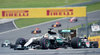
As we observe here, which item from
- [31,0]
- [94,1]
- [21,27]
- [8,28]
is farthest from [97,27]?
[31,0]

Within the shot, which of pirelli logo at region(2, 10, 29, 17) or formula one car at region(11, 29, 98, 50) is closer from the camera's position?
formula one car at region(11, 29, 98, 50)

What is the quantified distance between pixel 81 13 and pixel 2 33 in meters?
8.26

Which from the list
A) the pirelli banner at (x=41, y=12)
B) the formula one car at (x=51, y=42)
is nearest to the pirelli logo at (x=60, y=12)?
the pirelli banner at (x=41, y=12)

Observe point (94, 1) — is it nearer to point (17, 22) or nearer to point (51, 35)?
point (17, 22)

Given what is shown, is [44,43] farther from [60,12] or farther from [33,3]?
[33,3]

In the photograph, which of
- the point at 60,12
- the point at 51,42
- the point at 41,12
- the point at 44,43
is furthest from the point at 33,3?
the point at 44,43

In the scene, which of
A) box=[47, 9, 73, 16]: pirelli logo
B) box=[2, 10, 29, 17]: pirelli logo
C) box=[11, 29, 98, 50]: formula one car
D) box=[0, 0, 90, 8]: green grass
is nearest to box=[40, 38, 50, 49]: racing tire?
box=[11, 29, 98, 50]: formula one car

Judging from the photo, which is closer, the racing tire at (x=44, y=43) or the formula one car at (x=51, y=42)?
the racing tire at (x=44, y=43)

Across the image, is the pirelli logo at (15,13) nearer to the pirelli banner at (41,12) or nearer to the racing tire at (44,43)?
the pirelli banner at (41,12)

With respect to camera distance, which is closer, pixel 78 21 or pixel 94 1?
pixel 78 21

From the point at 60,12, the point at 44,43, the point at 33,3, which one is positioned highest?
the point at 33,3

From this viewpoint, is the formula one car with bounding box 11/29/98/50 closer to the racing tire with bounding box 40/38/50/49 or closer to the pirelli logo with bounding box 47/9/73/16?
the racing tire with bounding box 40/38/50/49

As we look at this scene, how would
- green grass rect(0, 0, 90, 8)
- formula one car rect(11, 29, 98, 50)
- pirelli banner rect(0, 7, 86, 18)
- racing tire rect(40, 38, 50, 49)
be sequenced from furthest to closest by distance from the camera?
green grass rect(0, 0, 90, 8)
pirelli banner rect(0, 7, 86, 18)
formula one car rect(11, 29, 98, 50)
racing tire rect(40, 38, 50, 49)

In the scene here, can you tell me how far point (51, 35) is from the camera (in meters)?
14.4
